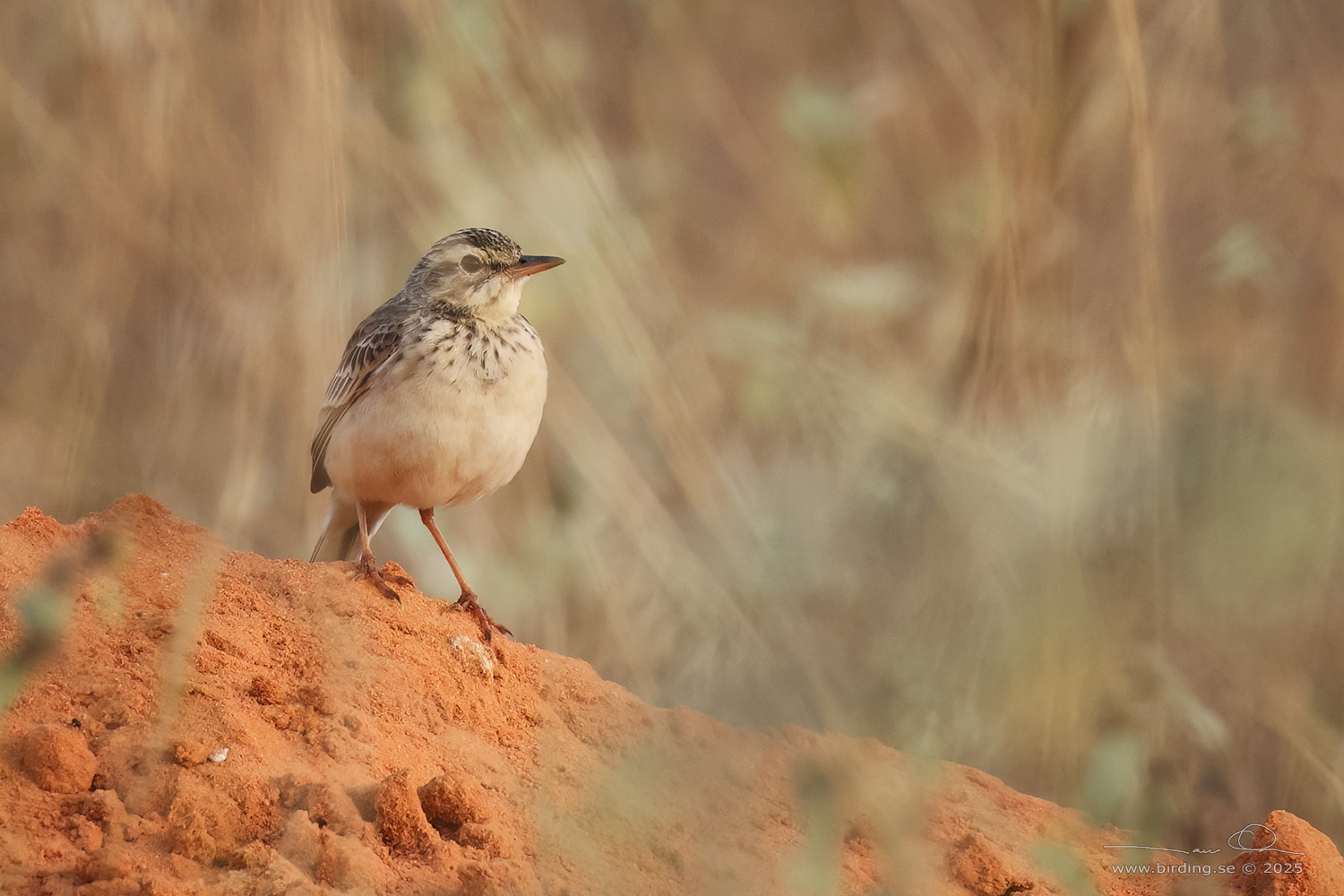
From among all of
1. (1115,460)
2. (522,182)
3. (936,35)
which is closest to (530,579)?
(522,182)

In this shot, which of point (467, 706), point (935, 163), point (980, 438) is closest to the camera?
point (467, 706)

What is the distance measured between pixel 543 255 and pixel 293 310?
3.66ft

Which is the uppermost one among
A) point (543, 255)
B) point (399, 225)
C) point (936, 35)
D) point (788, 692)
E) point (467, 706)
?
point (936, 35)

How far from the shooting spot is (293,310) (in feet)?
15.5

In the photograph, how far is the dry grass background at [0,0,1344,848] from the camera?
3859 mm

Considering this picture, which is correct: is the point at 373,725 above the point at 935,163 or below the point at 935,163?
below

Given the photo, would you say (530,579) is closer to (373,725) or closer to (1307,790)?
(373,725)

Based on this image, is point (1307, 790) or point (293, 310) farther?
point (293, 310)

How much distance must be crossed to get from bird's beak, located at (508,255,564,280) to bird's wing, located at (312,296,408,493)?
0.50 m

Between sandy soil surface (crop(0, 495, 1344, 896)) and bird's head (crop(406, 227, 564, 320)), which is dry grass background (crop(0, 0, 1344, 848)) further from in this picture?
→ sandy soil surface (crop(0, 495, 1344, 896))

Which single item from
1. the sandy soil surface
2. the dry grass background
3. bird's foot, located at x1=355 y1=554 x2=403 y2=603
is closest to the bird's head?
the dry grass background

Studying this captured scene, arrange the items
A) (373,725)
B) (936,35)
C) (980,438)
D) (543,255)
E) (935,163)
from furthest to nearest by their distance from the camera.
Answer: (935,163)
(543,255)
(936,35)
(980,438)
(373,725)

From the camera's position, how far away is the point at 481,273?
4.89 meters

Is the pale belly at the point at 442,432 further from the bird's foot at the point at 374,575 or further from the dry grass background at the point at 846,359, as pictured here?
the bird's foot at the point at 374,575
